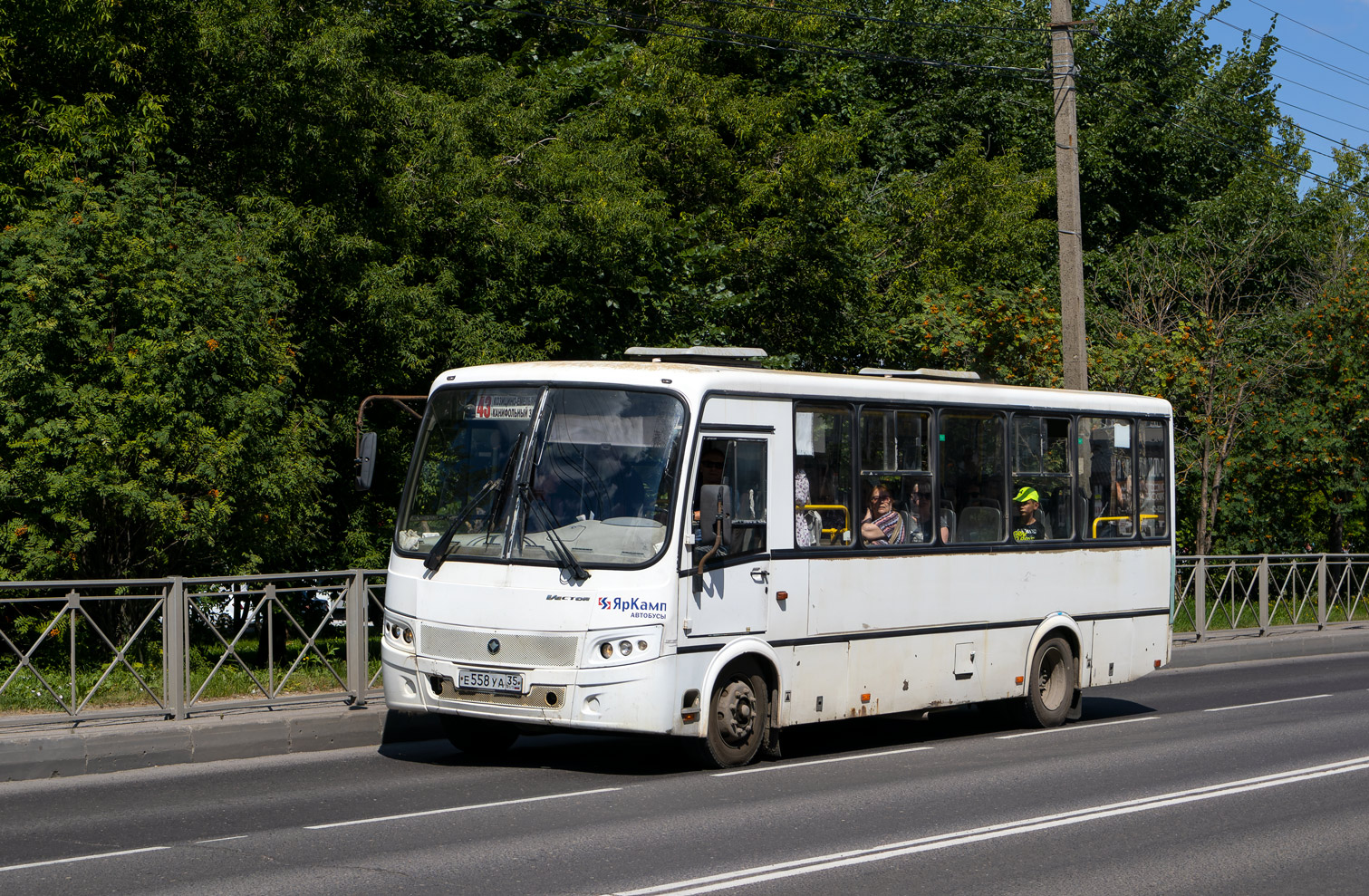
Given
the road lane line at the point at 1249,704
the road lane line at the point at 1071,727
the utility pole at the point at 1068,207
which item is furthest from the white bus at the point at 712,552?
the utility pole at the point at 1068,207

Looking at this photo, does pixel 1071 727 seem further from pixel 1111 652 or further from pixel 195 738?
pixel 195 738

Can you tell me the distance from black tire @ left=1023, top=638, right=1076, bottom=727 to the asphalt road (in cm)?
64

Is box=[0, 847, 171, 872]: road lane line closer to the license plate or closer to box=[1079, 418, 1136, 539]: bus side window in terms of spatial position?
the license plate

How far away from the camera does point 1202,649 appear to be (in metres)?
20.6

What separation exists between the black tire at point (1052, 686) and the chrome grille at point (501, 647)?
5221 millimetres

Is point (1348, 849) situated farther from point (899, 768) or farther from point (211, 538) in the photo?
point (211, 538)

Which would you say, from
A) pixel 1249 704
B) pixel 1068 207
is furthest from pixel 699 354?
pixel 1068 207

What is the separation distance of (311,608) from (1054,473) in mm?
6626

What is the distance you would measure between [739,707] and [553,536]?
1.84 metres

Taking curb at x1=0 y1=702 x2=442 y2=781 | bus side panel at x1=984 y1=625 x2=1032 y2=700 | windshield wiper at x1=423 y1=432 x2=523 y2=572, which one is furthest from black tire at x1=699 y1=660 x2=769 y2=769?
curb at x1=0 y1=702 x2=442 y2=781

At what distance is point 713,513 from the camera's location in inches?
396

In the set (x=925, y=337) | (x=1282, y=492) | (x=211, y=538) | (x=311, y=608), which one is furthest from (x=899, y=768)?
(x=1282, y=492)

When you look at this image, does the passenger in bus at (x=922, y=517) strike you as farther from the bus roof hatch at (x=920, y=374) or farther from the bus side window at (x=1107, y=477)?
the bus side window at (x=1107, y=477)

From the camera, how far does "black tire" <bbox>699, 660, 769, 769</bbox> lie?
33.7 feet
